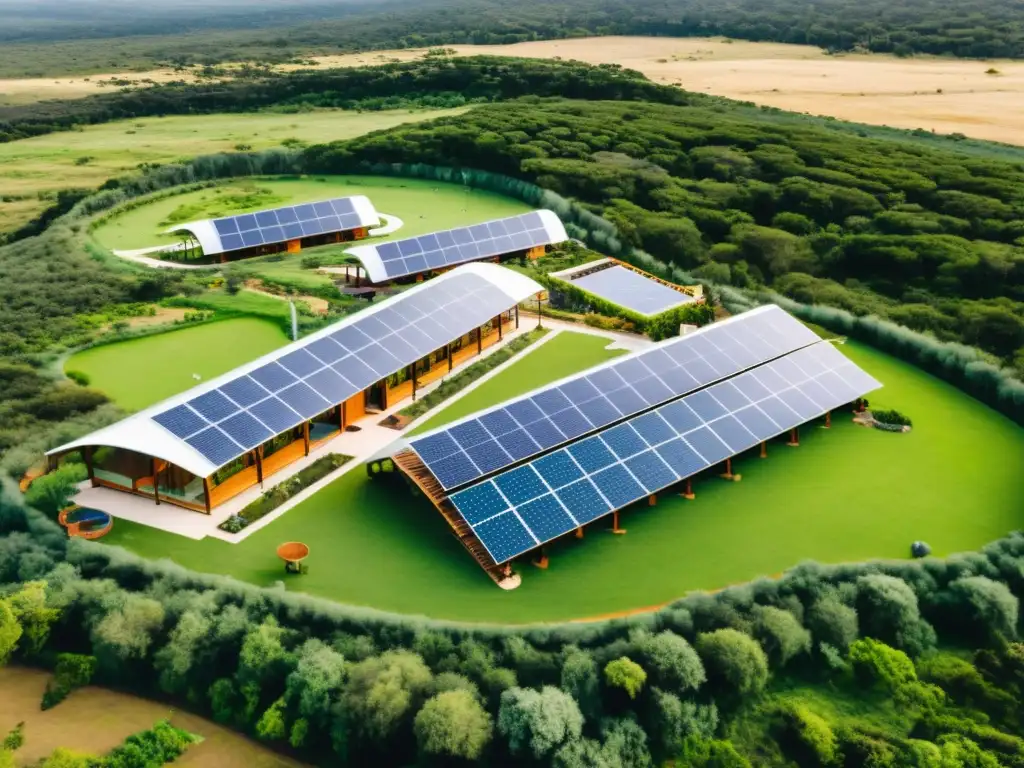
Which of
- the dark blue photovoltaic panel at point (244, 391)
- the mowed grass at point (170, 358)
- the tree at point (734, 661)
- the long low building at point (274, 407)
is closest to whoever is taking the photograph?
the tree at point (734, 661)

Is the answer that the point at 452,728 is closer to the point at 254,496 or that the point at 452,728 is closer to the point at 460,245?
the point at 254,496

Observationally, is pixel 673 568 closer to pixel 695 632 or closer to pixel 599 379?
pixel 695 632

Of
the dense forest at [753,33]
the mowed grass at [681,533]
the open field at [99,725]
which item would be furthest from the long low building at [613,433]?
the dense forest at [753,33]

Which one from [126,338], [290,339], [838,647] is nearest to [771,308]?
[838,647]

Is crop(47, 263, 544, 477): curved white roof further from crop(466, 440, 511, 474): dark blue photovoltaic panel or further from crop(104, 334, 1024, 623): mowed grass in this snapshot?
Result: crop(466, 440, 511, 474): dark blue photovoltaic panel

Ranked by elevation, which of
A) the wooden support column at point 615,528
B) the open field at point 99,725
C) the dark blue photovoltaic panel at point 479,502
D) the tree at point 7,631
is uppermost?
the dark blue photovoltaic panel at point 479,502

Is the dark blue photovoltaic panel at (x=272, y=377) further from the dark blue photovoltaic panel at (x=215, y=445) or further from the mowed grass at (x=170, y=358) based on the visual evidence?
the mowed grass at (x=170, y=358)

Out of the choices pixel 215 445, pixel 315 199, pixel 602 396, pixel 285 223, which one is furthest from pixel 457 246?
pixel 215 445
